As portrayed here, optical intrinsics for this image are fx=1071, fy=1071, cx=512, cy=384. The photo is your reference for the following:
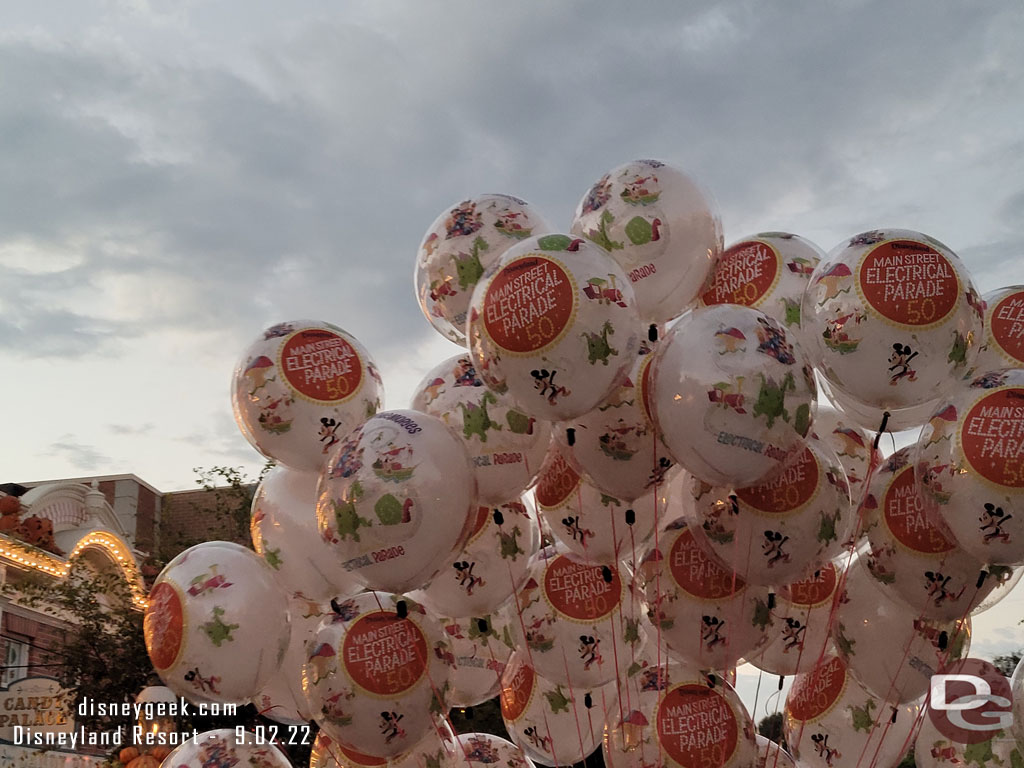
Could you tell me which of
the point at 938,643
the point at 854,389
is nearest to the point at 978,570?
the point at 938,643

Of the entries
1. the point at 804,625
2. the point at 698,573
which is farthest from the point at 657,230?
the point at 804,625

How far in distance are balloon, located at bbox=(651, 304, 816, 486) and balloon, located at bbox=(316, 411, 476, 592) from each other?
3.20 feet

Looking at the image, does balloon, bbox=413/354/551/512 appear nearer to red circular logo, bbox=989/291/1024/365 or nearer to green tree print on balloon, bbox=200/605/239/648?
green tree print on balloon, bbox=200/605/239/648

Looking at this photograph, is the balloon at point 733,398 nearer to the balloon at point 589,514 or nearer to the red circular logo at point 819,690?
the balloon at point 589,514

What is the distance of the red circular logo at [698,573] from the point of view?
516 cm

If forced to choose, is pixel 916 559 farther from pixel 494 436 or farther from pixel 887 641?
pixel 494 436

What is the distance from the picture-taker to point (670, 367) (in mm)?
4465

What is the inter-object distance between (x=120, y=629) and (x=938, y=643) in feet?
38.1

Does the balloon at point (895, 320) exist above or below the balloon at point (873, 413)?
above

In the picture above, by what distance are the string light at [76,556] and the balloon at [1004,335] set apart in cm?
1246

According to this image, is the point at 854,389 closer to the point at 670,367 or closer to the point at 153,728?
the point at 670,367

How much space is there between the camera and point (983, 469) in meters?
4.34

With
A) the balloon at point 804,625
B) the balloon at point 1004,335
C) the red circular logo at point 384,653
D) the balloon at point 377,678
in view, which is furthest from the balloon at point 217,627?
the balloon at point 1004,335

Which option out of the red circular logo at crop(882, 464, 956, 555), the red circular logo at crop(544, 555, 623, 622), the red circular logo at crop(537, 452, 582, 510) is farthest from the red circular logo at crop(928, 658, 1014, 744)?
the red circular logo at crop(537, 452, 582, 510)
